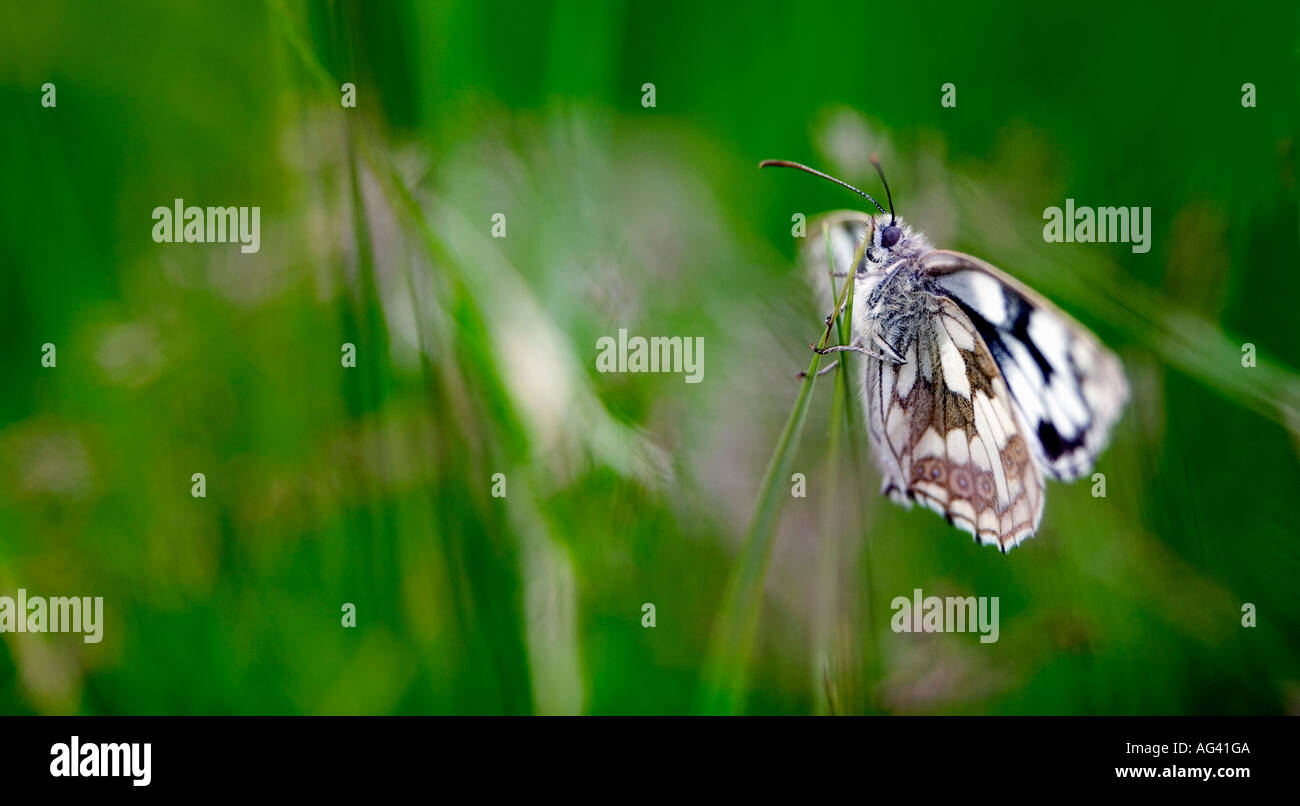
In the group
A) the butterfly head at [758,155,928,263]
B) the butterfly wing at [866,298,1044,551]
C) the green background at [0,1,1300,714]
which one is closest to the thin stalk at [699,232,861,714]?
the green background at [0,1,1300,714]

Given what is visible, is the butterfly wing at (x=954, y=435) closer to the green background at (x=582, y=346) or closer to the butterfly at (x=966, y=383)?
the butterfly at (x=966, y=383)

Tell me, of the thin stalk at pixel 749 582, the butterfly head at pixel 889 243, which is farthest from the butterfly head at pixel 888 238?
the thin stalk at pixel 749 582

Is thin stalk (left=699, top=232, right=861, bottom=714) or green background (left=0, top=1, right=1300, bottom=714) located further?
green background (left=0, top=1, right=1300, bottom=714)

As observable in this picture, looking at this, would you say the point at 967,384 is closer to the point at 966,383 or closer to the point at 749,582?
the point at 966,383

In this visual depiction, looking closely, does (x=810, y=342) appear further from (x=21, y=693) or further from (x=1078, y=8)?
(x=21, y=693)

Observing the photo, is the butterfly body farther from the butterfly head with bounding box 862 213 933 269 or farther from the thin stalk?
the thin stalk

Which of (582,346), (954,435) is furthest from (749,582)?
(954,435)

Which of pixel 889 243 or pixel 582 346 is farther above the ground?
pixel 889 243
